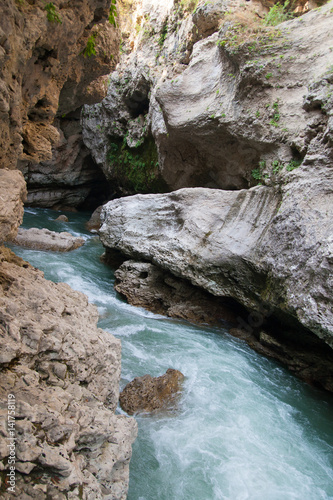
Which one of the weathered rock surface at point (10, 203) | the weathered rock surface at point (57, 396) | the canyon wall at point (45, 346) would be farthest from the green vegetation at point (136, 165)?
the weathered rock surface at point (57, 396)

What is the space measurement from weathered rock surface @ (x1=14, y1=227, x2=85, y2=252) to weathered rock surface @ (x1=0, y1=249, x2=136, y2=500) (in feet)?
26.2

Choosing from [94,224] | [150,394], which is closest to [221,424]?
A: [150,394]

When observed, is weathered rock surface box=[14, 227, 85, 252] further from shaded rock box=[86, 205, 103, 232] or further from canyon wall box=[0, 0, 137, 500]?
canyon wall box=[0, 0, 137, 500]

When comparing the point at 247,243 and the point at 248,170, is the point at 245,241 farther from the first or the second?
the point at 248,170

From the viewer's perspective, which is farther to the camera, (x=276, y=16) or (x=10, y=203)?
(x=276, y=16)

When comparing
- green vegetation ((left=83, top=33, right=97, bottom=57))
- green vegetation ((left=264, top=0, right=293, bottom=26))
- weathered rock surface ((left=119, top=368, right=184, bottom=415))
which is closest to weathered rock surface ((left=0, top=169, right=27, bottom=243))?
weathered rock surface ((left=119, top=368, right=184, bottom=415))

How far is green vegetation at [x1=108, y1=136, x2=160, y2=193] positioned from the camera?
43.0 feet

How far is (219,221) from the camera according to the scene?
7.69m

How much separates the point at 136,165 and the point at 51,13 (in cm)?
1071

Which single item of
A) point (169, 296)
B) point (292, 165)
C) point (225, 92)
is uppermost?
point (225, 92)

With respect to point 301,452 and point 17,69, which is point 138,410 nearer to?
point 301,452

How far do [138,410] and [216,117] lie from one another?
25.3ft

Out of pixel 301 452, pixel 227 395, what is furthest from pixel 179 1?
pixel 301 452

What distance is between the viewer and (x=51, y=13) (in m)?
3.47
